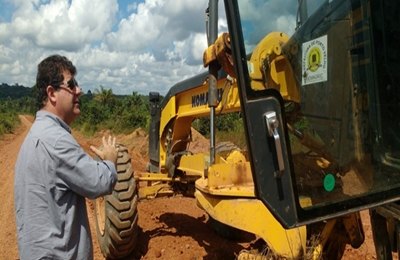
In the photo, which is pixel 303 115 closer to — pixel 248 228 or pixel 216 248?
pixel 248 228

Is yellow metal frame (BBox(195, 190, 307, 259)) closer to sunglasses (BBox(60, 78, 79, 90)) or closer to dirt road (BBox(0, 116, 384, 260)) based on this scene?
sunglasses (BBox(60, 78, 79, 90))

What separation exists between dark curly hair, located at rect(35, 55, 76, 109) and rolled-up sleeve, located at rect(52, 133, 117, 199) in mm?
278

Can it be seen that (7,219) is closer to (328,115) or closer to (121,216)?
(121,216)

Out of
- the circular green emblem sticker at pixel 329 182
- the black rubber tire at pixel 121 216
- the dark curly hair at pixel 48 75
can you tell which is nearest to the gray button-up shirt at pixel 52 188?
the dark curly hair at pixel 48 75

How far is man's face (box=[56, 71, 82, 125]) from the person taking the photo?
2.66 meters

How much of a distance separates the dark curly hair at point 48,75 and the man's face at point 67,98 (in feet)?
0.10

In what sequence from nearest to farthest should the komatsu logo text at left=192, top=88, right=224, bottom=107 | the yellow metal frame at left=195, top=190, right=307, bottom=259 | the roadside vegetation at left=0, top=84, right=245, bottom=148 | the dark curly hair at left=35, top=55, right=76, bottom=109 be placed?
1. the dark curly hair at left=35, top=55, right=76, bottom=109
2. the yellow metal frame at left=195, top=190, right=307, bottom=259
3. the komatsu logo text at left=192, top=88, right=224, bottom=107
4. the roadside vegetation at left=0, top=84, right=245, bottom=148

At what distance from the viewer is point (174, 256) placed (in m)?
5.76

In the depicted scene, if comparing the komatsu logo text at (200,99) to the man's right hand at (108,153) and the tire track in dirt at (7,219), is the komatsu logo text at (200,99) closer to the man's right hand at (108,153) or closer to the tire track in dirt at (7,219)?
the man's right hand at (108,153)

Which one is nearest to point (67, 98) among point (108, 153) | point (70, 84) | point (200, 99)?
point (70, 84)

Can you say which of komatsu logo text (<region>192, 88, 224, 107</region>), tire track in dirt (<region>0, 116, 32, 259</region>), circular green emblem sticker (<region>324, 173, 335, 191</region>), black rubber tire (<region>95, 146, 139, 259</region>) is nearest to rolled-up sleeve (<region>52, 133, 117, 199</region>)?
circular green emblem sticker (<region>324, 173, 335, 191</region>)

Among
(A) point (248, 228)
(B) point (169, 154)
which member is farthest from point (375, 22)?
(B) point (169, 154)

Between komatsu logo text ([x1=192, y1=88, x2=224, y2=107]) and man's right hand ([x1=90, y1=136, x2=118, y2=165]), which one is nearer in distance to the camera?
man's right hand ([x1=90, y1=136, x2=118, y2=165])

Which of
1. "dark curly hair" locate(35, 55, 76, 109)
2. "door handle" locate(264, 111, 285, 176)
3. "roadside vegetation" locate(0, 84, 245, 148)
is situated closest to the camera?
"door handle" locate(264, 111, 285, 176)
